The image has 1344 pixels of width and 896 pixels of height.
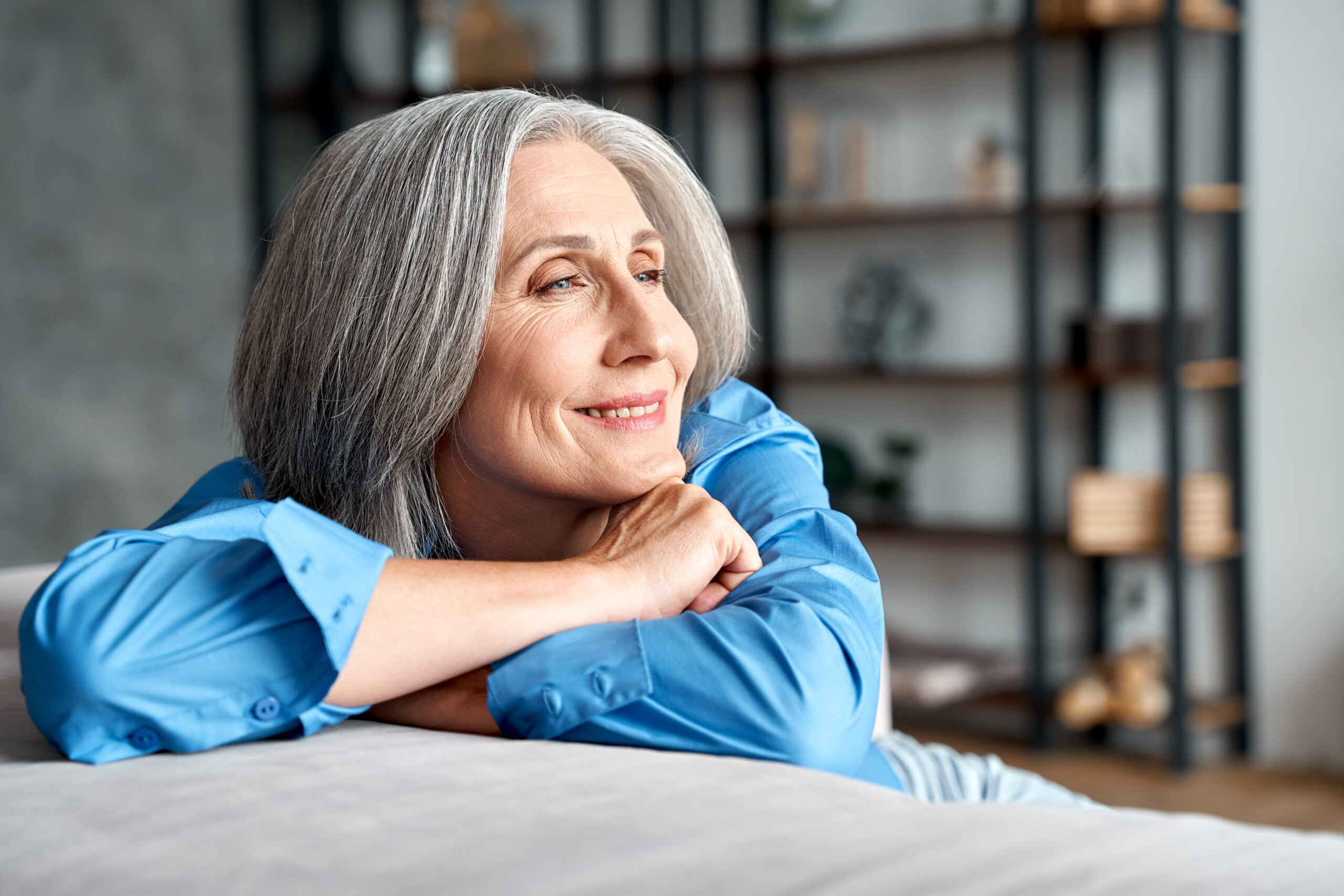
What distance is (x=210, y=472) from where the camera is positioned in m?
1.41

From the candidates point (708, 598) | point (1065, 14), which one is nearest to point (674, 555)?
point (708, 598)

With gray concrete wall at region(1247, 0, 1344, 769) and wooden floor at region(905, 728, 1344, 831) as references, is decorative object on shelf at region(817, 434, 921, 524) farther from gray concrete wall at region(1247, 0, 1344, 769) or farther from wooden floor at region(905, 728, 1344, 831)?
gray concrete wall at region(1247, 0, 1344, 769)

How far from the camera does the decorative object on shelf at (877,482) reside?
4098mm

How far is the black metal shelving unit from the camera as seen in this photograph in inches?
137

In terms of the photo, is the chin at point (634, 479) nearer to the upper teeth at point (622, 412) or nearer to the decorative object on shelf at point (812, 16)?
the upper teeth at point (622, 412)

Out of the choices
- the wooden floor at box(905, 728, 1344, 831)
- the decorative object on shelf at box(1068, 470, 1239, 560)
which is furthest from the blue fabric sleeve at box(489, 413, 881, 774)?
the decorative object on shelf at box(1068, 470, 1239, 560)

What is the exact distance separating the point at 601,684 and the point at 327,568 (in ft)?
0.68

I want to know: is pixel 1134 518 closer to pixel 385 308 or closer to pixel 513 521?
pixel 513 521

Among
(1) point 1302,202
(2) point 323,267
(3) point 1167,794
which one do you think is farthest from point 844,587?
(1) point 1302,202

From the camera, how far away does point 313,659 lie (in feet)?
2.98

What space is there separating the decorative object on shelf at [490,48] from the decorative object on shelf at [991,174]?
1597 mm

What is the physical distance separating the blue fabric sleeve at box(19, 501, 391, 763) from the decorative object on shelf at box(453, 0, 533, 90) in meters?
3.90

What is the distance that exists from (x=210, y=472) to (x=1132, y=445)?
3.08 meters

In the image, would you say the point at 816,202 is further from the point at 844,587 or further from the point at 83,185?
the point at 844,587
